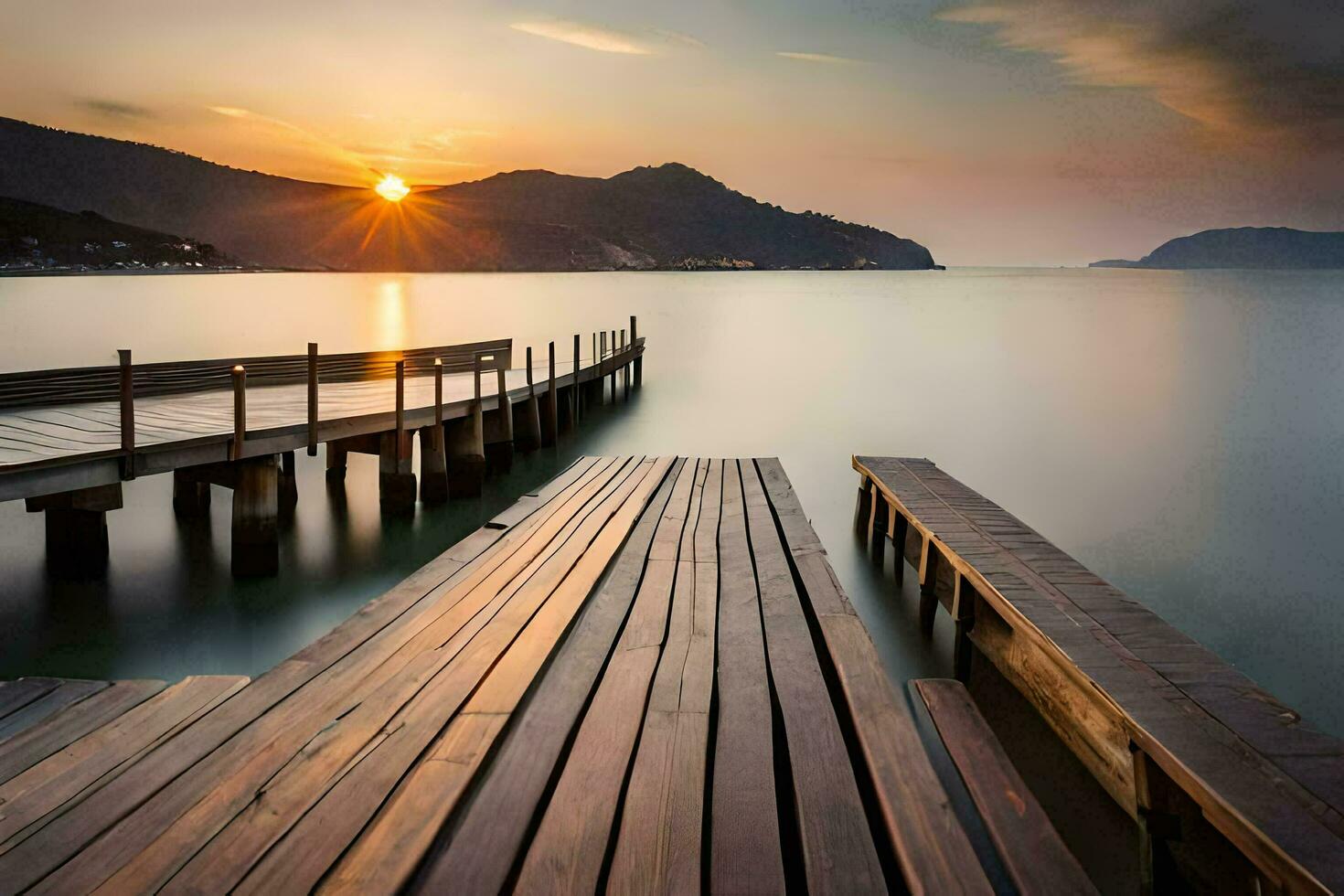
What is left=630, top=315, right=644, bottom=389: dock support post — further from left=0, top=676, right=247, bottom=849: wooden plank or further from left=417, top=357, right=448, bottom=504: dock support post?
left=0, top=676, right=247, bottom=849: wooden plank

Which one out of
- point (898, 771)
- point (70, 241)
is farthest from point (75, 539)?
point (70, 241)

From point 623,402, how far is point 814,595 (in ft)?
63.9

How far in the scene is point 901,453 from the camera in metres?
18.3

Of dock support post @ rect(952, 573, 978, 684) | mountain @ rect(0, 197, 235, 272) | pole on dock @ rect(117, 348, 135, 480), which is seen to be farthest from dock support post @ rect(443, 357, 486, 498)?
mountain @ rect(0, 197, 235, 272)

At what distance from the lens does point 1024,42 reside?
61.9 metres

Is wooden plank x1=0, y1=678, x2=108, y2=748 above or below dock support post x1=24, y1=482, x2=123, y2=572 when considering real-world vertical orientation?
above

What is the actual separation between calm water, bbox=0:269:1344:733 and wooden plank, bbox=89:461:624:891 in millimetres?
3980

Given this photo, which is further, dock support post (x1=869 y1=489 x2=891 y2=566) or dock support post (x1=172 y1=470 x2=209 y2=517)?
dock support post (x1=172 y1=470 x2=209 y2=517)

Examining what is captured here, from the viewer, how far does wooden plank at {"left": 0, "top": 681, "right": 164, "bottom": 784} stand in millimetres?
3270

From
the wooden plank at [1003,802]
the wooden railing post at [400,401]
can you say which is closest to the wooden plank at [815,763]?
the wooden plank at [1003,802]

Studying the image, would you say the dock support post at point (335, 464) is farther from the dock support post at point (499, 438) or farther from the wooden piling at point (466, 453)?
the dock support post at point (499, 438)

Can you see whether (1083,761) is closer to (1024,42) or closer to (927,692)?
(927,692)

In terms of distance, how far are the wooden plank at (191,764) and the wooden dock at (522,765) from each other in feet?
0.03

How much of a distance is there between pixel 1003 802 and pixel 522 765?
1877 millimetres
